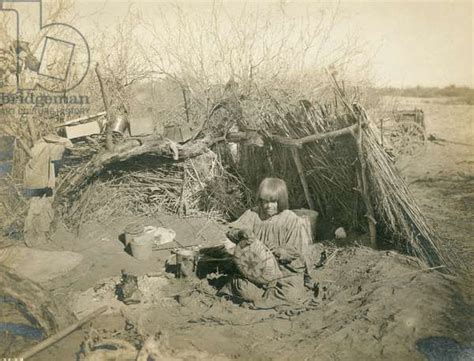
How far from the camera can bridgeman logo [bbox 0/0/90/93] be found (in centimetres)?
552

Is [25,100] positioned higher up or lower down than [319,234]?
higher up

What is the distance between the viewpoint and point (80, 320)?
3.70m

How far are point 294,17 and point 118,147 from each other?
4.14 metres

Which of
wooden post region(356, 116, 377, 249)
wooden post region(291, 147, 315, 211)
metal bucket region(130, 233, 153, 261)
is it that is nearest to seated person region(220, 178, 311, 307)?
wooden post region(356, 116, 377, 249)

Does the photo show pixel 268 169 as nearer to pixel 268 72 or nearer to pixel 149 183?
pixel 149 183

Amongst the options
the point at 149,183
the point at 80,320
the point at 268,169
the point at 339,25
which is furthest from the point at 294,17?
the point at 80,320

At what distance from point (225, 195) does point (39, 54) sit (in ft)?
12.6

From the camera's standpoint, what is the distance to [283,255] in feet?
13.2

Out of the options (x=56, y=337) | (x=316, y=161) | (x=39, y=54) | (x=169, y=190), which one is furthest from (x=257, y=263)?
(x=39, y=54)

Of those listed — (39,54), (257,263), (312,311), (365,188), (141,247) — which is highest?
(39,54)

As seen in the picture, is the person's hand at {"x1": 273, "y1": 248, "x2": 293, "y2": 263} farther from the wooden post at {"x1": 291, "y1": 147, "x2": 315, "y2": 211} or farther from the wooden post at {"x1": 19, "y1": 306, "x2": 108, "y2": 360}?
the wooden post at {"x1": 19, "y1": 306, "x2": 108, "y2": 360}

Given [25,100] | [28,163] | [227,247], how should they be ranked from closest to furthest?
[227,247] → [28,163] → [25,100]

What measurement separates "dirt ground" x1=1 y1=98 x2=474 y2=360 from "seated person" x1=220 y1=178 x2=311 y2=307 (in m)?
0.17

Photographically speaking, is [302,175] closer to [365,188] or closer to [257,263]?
[365,188]
